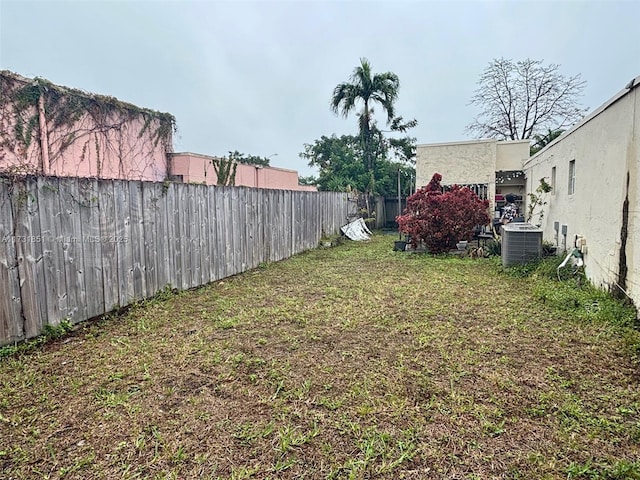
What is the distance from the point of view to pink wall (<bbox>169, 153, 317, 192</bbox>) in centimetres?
1299

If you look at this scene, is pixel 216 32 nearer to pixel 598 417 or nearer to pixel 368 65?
pixel 368 65

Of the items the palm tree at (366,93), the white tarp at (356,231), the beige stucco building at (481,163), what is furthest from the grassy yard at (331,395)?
the palm tree at (366,93)

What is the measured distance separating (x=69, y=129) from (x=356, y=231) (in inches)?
353

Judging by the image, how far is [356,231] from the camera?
43.9 ft

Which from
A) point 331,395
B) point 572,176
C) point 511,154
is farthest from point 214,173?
→ point 331,395

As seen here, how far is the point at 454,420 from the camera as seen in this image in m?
2.35

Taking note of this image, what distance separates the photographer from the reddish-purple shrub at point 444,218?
29.9 feet

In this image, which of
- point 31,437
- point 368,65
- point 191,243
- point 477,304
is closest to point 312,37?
point 368,65

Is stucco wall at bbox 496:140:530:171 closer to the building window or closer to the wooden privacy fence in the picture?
the building window

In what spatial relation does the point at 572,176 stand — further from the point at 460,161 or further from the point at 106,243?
the point at 106,243

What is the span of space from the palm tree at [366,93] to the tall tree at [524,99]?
669 centimetres

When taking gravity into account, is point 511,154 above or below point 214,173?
above

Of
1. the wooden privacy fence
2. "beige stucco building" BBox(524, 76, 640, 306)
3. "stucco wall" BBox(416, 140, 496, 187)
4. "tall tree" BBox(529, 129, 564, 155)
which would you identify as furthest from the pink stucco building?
"tall tree" BBox(529, 129, 564, 155)

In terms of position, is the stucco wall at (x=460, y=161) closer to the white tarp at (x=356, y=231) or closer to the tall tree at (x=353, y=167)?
the white tarp at (x=356, y=231)
